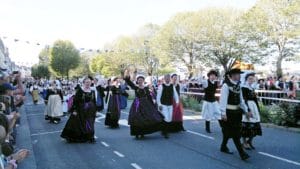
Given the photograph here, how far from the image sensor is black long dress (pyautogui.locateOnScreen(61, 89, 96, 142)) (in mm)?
12023

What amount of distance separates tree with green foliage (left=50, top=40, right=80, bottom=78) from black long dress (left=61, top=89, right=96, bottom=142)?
87701 millimetres

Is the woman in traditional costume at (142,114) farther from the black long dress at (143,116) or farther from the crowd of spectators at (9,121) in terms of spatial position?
the crowd of spectators at (9,121)

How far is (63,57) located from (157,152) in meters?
91.0

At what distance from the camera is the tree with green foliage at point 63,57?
99.0 metres

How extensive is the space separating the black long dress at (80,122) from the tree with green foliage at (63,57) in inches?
3453

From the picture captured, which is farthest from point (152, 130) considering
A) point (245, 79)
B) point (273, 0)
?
point (273, 0)

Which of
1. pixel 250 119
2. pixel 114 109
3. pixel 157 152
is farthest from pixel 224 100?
pixel 114 109

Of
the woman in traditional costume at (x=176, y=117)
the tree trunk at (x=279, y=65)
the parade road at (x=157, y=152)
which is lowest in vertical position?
the parade road at (x=157, y=152)

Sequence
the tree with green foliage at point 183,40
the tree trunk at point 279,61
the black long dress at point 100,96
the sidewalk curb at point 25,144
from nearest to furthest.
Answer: the sidewalk curb at point 25,144 < the black long dress at point 100,96 < the tree trunk at point 279,61 < the tree with green foliage at point 183,40

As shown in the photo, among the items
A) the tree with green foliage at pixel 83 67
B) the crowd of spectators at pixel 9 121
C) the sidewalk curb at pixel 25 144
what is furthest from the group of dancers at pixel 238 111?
the tree with green foliage at pixel 83 67

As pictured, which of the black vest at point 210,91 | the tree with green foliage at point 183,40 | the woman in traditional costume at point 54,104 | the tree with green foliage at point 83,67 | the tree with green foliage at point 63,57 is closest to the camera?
the black vest at point 210,91

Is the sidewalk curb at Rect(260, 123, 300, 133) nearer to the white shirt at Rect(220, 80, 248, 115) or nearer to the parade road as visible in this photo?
the parade road

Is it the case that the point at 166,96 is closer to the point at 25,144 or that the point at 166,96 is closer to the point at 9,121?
the point at 25,144

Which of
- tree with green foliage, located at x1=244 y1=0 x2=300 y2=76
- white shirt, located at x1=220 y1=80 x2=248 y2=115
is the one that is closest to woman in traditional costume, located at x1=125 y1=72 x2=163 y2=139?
white shirt, located at x1=220 y1=80 x2=248 y2=115
